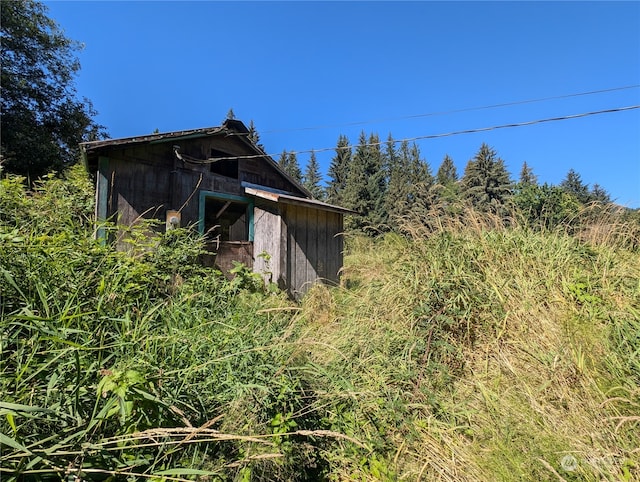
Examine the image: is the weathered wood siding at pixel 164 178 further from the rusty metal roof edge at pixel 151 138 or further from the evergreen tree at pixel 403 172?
the evergreen tree at pixel 403 172

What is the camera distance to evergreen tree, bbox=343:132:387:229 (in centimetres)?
2767

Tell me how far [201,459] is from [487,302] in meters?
2.53

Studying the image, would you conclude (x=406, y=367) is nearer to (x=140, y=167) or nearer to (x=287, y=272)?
(x=287, y=272)

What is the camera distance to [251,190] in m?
6.11

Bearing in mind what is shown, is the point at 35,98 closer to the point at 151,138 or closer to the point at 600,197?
the point at 151,138

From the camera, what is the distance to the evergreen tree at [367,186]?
27672mm

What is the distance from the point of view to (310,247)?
6484mm

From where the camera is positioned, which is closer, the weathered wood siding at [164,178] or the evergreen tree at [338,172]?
the weathered wood siding at [164,178]

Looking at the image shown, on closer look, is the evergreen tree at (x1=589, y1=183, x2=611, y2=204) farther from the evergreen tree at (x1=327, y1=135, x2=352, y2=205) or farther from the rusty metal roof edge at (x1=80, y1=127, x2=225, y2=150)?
the evergreen tree at (x1=327, y1=135, x2=352, y2=205)

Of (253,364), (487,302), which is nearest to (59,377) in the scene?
(253,364)

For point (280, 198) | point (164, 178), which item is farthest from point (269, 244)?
point (164, 178)

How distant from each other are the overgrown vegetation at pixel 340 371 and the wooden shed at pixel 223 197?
161cm

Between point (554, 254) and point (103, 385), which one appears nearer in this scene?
point (103, 385)

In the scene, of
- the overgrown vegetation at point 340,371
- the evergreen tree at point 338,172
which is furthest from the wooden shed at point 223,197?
the evergreen tree at point 338,172
